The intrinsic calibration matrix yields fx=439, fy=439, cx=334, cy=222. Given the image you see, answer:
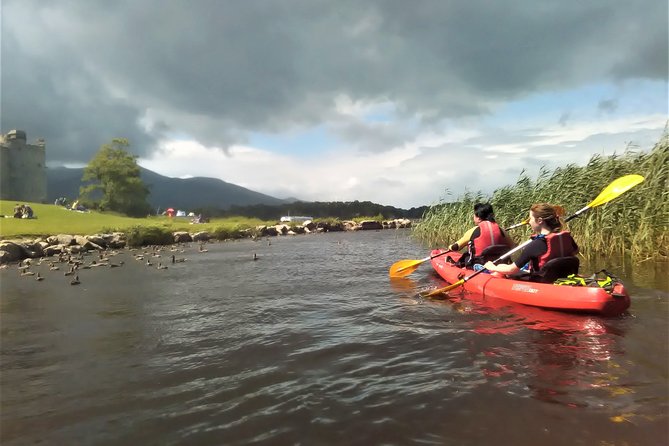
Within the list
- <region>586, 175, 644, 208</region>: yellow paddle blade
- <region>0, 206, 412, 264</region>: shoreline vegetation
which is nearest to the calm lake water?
<region>586, 175, 644, 208</region>: yellow paddle blade

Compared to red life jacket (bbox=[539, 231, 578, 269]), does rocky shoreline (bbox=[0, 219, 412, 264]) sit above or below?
below

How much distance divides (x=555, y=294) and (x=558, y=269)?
52cm

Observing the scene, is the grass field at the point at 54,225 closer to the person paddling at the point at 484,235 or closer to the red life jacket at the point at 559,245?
the person paddling at the point at 484,235

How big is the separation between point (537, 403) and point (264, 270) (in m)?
11.3

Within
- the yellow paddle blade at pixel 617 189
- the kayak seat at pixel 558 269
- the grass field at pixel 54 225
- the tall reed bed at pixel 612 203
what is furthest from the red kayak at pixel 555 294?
the grass field at pixel 54 225

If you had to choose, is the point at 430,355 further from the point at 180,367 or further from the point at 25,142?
the point at 25,142

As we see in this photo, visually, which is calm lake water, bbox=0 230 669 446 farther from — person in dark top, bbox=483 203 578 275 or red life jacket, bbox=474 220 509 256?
red life jacket, bbox=474 220 509 256

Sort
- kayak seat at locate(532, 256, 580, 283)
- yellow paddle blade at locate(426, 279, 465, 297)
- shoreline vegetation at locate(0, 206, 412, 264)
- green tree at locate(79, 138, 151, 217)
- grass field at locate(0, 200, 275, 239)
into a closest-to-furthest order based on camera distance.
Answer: kayak seat at locate(532, 256, 580, 283)
yellow paddle blade at locate(426, 279, 465, 297)
shoreline vegetation at locate(0, 206, 412, 264)
grass field at locate(0, 200, 275, 239)
green tree at locate(79, 138, 151, 217)

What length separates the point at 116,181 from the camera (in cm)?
5038

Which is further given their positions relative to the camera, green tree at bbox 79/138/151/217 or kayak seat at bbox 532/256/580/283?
green tree at bbox 79/138/151/217

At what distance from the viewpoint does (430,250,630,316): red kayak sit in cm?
625

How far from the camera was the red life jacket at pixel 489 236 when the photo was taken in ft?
30.4

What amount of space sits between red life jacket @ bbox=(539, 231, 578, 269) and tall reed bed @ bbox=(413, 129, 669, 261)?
5.27 m

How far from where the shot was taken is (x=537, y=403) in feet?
12.2
